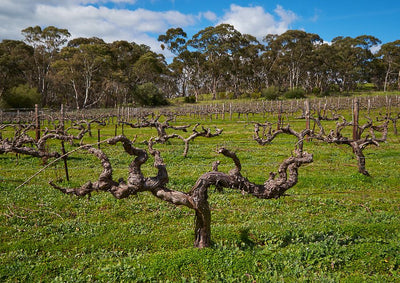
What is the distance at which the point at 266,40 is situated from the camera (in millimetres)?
71250

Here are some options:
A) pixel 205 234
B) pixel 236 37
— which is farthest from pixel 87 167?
pixel 236 37

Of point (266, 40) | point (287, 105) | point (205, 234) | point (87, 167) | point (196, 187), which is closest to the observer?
point (196, 187)

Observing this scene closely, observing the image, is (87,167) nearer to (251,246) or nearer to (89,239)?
(89,239)

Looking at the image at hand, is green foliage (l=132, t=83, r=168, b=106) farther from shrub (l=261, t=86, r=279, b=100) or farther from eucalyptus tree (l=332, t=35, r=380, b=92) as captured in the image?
eucalyptus tree (l=332, t=35, r=380, b=92)

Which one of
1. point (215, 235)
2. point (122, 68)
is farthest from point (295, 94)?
point (215, 235)

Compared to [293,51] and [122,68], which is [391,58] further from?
[122,68]

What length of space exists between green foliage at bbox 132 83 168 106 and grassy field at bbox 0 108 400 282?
52.6m

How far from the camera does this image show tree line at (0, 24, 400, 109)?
5541cm

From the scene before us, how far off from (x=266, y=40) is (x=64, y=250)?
72.1 meters

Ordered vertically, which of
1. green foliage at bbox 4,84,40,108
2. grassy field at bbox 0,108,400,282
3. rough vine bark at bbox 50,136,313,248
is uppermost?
green foliage at bbox 4,84,40,108

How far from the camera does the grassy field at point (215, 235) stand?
5320 mm

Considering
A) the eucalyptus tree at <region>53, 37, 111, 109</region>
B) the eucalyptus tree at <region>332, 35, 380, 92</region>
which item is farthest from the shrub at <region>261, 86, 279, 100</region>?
the eucalyptus tree at <region>53, 37, 111, 109</region>

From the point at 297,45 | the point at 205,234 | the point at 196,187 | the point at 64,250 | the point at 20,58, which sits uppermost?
the point at 297,45

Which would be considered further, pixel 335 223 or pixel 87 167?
pixel 87 167
